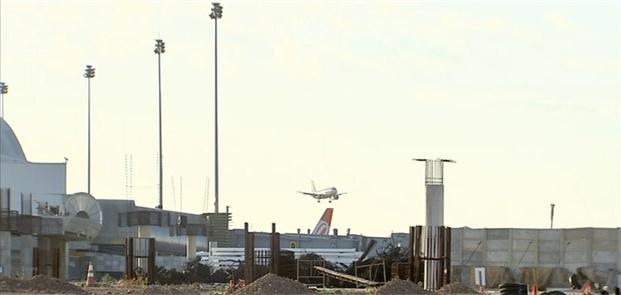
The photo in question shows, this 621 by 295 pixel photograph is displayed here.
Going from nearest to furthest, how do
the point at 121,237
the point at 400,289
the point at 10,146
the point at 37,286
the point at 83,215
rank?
1. the point at 400,289
2. the point at 37,286
3. the point at 83,215
4. the point at 121,237
5. the point at 10,146

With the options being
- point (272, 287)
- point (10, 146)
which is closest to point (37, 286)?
point (272, 287)

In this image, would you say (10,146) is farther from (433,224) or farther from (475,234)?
(433,224)

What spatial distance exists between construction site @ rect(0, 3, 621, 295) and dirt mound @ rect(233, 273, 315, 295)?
0.04m

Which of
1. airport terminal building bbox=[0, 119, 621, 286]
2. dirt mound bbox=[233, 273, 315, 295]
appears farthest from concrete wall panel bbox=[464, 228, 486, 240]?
dirt mound bbox=[233, 273, 315, 295]

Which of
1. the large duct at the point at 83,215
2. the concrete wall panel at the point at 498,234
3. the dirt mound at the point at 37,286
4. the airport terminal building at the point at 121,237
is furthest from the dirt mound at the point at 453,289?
the large duct at the point at 83,215

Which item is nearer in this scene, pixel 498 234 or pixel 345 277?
pixel 345 277

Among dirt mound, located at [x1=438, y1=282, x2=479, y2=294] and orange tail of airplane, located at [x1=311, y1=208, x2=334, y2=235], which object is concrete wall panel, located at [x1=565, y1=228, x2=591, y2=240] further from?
orange tail of airplane, located at [x1=311, y1=208, x2=334, y2=235]

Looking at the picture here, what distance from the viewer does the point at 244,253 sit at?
61.7 m

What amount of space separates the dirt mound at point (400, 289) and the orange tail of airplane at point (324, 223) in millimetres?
67311

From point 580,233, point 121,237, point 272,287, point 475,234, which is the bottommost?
point 272,287

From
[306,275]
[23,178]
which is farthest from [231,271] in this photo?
[23,178]

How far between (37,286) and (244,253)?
17574mm

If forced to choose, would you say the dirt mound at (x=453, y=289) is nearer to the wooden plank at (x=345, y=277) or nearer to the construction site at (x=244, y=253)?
the construction site at (x=244, y=253)

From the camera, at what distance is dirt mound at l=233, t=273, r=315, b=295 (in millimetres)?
42719
